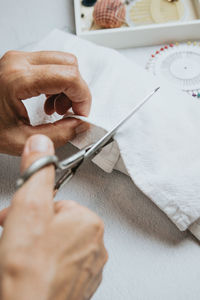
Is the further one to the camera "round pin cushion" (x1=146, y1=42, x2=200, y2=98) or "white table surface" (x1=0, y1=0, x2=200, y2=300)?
"round pin cushion" (x1=146, y1=42, x2=200, y2=98)

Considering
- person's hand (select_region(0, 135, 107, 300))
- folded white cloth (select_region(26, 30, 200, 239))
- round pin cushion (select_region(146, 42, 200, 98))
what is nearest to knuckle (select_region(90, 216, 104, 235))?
person's hand (select_region(0, 135, 107, 300))

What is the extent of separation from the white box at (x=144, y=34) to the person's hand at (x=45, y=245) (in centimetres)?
37

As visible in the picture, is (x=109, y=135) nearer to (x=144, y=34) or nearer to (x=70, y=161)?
(x=70, y=161)

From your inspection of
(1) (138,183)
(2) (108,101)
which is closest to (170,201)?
(1) (138,183)

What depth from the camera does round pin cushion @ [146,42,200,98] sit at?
1.73 ft

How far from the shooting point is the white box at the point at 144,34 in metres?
0.57

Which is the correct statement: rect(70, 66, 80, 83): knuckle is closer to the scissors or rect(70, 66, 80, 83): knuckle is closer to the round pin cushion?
the scissors

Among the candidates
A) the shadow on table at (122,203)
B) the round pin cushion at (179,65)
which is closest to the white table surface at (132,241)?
the shadow on table at (122,203)

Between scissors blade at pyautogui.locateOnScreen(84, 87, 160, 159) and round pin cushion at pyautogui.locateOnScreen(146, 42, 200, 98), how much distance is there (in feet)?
0.44

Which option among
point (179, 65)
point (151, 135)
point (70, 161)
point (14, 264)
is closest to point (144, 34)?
point (179, 65)

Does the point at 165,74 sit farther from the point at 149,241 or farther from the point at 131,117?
the point at 149,241

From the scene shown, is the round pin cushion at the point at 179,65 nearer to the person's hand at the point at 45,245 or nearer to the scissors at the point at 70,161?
the scissors at the point at 70,161

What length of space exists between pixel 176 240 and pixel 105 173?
0.13 meters

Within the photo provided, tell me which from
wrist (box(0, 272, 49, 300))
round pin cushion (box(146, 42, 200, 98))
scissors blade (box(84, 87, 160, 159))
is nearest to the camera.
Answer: wrist (box(0, 272, 49, 300))
